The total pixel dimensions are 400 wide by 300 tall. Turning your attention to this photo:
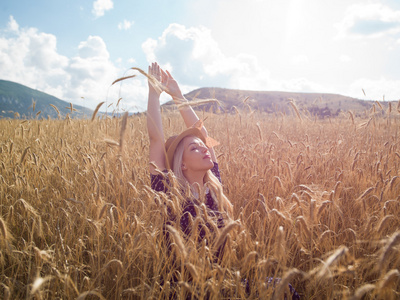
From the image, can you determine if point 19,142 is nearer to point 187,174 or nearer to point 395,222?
point 187,174

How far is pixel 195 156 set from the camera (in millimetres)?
1893

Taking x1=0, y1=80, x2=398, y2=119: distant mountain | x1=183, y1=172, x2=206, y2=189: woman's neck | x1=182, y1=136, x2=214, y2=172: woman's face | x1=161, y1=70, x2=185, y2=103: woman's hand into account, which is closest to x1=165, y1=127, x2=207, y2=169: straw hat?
x1=182, y1=136, x2=214, y2=172: woman's face

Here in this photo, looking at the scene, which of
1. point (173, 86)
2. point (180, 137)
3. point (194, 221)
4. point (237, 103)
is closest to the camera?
point (194, 221)

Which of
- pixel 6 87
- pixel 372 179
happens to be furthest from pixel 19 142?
pixel 6 87

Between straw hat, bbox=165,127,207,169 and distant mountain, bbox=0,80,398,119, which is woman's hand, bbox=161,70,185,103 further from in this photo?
straw hat, bbox=165,127,207,169

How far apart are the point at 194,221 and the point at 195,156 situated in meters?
0.87

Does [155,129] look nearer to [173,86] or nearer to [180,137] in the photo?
[180,137]

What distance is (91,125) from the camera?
17.6ft

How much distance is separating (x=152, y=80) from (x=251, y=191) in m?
1.41

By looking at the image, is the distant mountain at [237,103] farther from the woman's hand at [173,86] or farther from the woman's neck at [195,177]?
the woman's neck at [195,177]

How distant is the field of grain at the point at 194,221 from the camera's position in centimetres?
110

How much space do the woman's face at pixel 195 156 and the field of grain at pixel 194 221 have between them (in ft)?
1.27

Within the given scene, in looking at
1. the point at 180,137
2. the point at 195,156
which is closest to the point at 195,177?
the point at 195,156

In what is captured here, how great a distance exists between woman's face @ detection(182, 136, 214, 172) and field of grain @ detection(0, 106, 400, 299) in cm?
39
